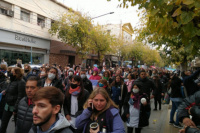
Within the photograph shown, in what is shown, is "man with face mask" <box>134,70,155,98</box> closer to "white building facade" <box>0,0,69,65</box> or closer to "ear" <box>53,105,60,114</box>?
"ear" <box>53,105,60,114</box>

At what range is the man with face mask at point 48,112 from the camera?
1689mm

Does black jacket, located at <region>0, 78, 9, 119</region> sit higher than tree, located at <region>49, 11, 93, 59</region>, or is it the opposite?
tree, located at <region>49, 11, 93, 59</region>

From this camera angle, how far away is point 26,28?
54.9 ft

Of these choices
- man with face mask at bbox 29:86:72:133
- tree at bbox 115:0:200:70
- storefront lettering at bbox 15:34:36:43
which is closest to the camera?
man with face mask at bbox 29:86:72:133

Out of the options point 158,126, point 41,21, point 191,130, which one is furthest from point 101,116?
point 41,21

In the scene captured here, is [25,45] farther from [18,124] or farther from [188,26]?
[188,26]

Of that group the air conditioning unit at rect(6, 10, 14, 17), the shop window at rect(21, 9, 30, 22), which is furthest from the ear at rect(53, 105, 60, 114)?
the shop window at rect(21, 9, 30, 22)

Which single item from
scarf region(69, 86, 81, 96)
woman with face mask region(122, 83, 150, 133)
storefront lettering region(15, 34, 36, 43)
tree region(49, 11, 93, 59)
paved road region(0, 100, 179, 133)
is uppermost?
tree region(49, 11, 93, 59)

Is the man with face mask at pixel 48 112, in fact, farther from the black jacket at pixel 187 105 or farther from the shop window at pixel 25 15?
the shop window at pixel 25 15

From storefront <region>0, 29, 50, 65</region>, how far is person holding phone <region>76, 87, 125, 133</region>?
1504 cm

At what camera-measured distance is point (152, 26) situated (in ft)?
9.88

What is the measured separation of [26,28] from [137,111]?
1622cm

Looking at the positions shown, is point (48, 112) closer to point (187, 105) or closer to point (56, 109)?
point (56, 109)

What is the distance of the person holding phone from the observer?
227 cm
